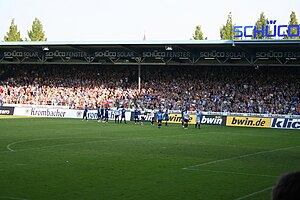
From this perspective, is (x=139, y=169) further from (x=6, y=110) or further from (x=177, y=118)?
(x=6, y=110)

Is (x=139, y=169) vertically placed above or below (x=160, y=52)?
below

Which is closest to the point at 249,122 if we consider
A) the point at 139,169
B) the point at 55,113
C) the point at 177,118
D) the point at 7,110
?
the point at 177,118

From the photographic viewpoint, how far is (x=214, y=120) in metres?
47.7

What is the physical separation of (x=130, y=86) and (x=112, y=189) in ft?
160

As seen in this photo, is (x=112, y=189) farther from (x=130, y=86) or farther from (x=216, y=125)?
(x=130, y=86)

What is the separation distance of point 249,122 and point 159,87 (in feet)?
51.3

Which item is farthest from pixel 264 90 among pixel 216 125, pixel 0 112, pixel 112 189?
pixel 112 189

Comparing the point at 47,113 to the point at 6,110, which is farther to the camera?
the point at 6,110

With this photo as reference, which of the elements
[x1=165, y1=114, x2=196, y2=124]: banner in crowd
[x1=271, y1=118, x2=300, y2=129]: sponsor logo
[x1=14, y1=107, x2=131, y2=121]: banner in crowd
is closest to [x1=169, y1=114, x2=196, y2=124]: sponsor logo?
[x1=165, y1=114, x2=196, y2=124]: banner in crowd

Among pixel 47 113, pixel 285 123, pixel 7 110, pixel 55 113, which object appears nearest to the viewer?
pixel 285 123

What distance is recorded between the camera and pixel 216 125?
154 feet

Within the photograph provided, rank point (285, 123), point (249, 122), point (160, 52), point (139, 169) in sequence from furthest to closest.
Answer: point (160, 52) < point (249, 122) < point (285, 123) < point (139, 169)

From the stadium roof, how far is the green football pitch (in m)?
26.7

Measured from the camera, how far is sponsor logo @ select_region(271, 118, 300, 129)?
4353cm
